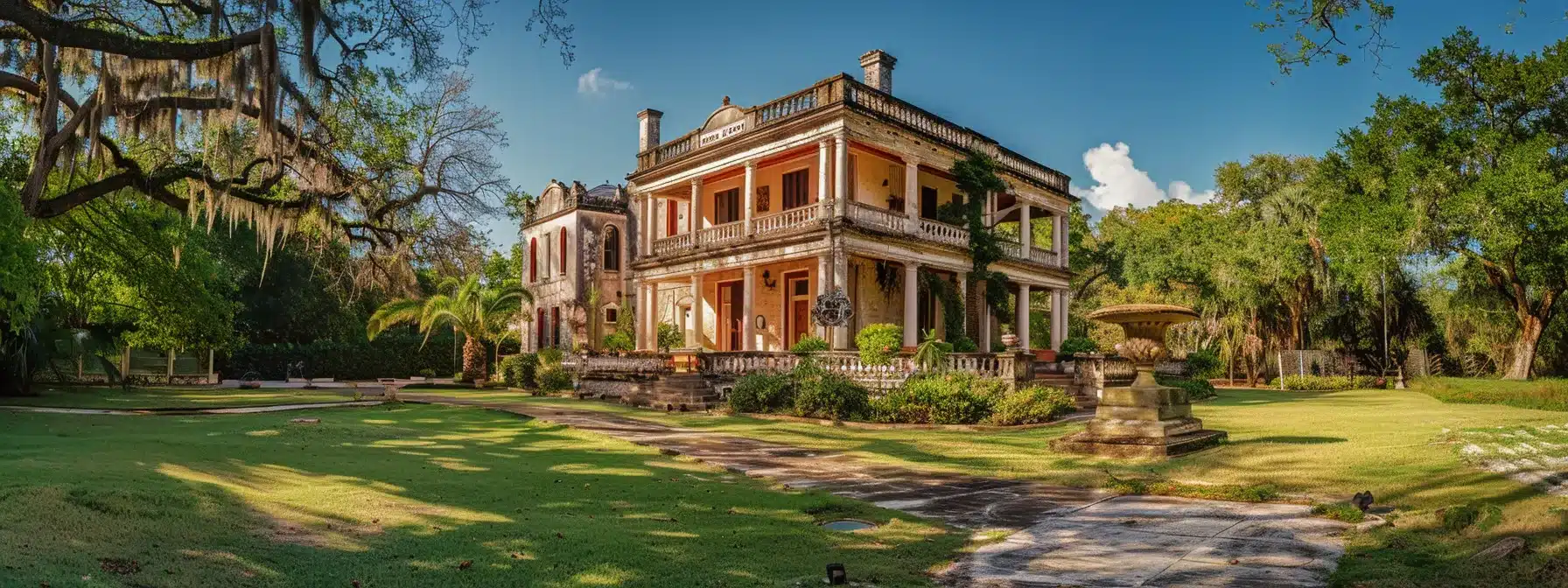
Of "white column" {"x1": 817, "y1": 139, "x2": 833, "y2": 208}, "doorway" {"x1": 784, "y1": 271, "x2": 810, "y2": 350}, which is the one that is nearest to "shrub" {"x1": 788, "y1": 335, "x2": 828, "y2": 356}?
"white column" {"x1": 817, "y1": 139, "x2": 833, "y2": 208}

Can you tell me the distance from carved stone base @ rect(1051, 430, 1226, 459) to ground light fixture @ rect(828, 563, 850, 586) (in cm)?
706

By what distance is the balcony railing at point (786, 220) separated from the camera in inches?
932

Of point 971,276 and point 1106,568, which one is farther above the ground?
point 971,276

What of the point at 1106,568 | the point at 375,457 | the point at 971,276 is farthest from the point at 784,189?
the point at 1106,568

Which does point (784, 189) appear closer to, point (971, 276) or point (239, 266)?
point (971, 276)

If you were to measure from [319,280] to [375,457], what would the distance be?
110 ft

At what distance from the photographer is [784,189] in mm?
26922

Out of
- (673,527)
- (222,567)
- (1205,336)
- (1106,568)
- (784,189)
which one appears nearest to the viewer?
(222,567)

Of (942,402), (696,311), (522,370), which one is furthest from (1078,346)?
(522,370)

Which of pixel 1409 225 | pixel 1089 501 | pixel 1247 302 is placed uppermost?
pixel 1409 225

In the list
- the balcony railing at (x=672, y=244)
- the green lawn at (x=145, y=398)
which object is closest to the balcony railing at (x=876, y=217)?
the balcony railing at (x=672, y=244)

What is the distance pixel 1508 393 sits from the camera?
20125 millimetres

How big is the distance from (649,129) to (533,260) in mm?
10035

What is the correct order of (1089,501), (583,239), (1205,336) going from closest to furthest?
1. (1089,501)
2. (583,239)
3. (1205,336)
